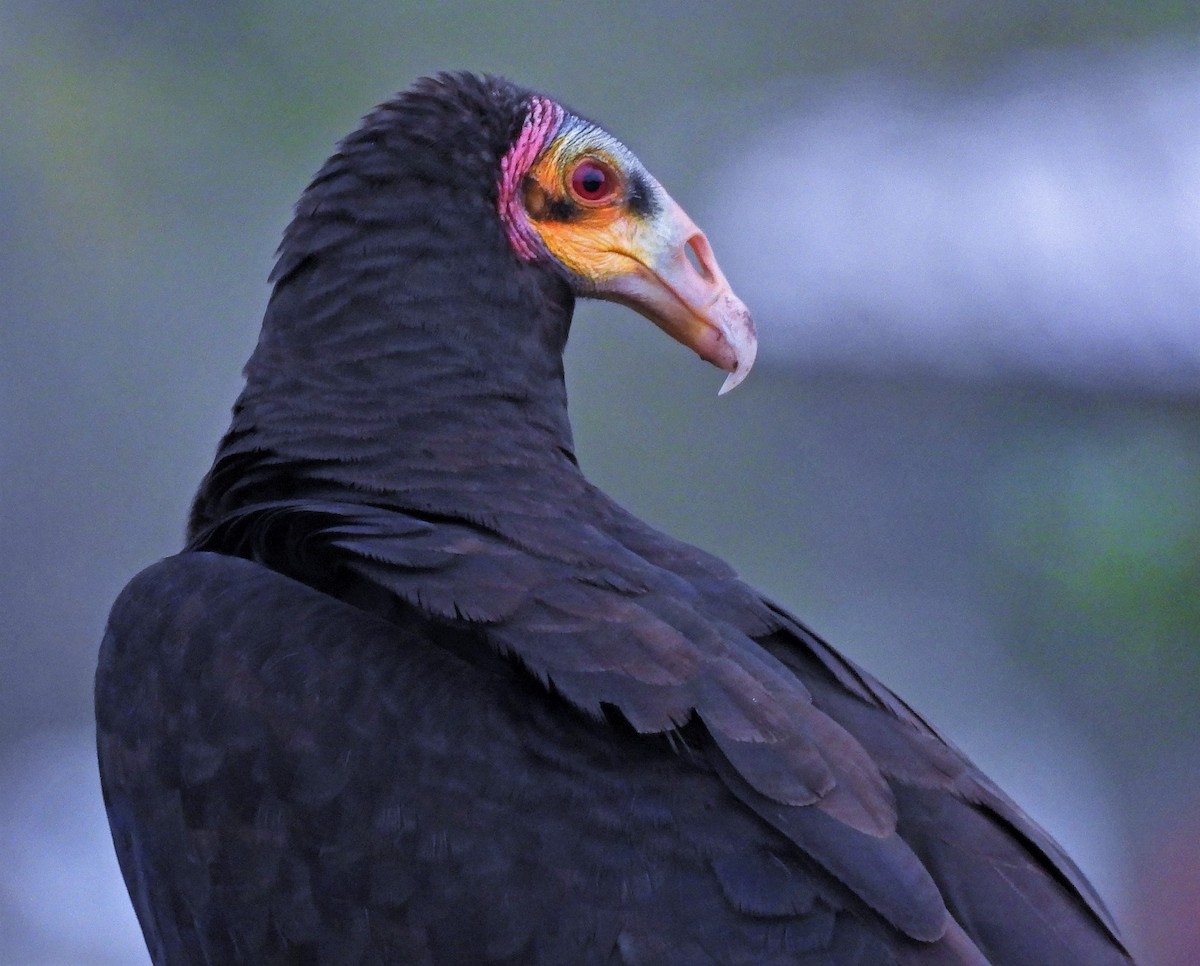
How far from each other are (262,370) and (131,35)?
384 cm

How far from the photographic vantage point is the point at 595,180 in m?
2.65

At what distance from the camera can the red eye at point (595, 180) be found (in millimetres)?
2629

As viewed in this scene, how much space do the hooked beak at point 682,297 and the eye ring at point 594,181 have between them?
0.31ft

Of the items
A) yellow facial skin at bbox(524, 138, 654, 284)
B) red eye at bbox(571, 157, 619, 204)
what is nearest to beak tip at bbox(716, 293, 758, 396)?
yellow facial skin at bbox(524, 138, 654, 284)

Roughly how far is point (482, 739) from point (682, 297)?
112 cm

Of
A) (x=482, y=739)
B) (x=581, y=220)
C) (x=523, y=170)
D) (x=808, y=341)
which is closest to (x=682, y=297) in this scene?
(x=581, y=220)

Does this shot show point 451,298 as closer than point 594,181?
Yes

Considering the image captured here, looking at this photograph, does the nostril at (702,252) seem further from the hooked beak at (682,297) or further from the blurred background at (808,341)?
the blurred background at (808,341)

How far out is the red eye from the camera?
2.63 m

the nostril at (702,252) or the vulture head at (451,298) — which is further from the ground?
the nostril at (702,252)

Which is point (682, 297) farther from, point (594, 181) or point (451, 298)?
point (451, 298)

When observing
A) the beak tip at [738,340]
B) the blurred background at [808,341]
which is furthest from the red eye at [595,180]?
the blurred background at [808,341]

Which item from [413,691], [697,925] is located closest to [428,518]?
[413,691]

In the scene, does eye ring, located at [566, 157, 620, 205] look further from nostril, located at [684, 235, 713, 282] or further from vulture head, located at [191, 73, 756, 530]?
nostril, located at [684, 235, 713, 282]
